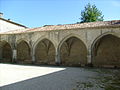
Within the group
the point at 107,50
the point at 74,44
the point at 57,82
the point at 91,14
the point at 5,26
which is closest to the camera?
the point at 57,82

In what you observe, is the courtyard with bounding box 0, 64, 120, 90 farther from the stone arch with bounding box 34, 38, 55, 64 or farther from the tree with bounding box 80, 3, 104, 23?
the tree with bounding box 80, 3, 104, 23

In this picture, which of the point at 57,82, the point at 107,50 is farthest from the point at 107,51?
the point at 57,82

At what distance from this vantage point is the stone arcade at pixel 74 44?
45.6 feet

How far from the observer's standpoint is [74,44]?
719 inches

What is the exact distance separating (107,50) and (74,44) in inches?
167

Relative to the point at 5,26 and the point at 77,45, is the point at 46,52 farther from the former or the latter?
the point at 5,26

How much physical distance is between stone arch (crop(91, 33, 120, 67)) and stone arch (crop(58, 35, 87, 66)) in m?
1.71

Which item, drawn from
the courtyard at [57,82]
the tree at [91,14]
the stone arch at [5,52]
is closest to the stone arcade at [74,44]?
the stone arch at [5,52]

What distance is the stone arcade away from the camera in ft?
45.6

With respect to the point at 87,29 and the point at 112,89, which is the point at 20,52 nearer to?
the point at 87,29

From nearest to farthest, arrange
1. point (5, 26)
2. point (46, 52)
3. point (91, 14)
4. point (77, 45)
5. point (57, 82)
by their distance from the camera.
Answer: point (57, 82) < point (77, 45) < point (46, 52) < point (5, 26) < point (91, 14)

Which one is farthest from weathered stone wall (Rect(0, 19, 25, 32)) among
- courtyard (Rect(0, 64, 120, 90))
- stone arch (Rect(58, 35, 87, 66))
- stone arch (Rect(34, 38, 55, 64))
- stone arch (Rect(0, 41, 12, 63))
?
courtyard (Rect(0, 64, 120, 90))

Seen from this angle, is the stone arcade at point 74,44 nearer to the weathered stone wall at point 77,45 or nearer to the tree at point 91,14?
the weathered stone wall at point 77,45

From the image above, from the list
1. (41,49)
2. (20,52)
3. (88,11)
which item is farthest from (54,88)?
(88,11)
